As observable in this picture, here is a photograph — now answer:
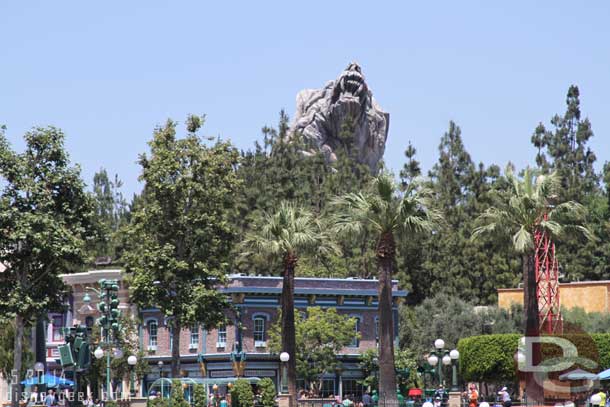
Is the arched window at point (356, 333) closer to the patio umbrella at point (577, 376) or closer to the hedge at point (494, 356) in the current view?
the hedge at point (494, 356)

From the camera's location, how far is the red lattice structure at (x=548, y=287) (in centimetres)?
5872

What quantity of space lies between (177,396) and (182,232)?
12.8m

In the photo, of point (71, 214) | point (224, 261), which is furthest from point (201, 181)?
point (71, 214)

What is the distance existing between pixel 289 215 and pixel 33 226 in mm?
11838

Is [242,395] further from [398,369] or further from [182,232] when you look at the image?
[398,369]

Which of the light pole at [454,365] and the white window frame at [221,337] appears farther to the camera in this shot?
the white window frame at [221,337]

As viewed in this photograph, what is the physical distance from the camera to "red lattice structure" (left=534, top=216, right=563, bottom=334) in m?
58.7

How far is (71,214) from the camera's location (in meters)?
52.3

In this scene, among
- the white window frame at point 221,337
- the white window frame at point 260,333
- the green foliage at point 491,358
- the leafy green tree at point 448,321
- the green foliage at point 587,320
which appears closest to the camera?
the green foliage at point 491,358

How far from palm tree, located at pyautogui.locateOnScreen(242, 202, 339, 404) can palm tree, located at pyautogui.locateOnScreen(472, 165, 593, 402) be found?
8176mm

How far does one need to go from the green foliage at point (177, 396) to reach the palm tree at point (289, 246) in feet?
19.1

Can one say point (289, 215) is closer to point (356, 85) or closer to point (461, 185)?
point (461, 185)

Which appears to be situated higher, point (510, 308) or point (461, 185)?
point (461, 185)

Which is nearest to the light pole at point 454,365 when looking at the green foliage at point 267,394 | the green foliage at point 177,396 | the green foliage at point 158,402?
the green foliage at point 267,394
